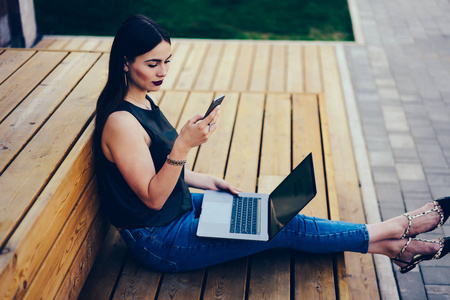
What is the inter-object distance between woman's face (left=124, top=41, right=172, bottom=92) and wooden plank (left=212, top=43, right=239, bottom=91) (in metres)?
2.57

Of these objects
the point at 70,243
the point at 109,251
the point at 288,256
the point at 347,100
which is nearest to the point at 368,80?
the point at 347,100

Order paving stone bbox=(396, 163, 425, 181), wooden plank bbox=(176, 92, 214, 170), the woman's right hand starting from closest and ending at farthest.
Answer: the woman's right hand
wooden plank bbox=(176, 92, 214, 170)
paving stone bbox=(396, 163, 425, 181)

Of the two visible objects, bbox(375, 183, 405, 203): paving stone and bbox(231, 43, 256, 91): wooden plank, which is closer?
bbox(375, 183, 405, 203): paving stone

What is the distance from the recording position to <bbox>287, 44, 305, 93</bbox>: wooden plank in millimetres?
4652

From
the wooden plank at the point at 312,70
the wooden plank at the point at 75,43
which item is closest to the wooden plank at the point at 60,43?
the wooden plank at the point at 75,43

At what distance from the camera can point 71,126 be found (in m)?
2.13

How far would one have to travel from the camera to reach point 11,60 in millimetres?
2836

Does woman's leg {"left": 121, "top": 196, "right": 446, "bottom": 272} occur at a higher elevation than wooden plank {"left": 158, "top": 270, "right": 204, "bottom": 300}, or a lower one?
higher

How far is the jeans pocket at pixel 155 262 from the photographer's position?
2.11 meters

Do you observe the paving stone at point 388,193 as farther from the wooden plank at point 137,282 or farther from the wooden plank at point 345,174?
the wooden plank at point 137,282

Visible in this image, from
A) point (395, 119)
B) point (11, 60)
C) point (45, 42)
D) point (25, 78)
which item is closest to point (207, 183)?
point (25, 78)

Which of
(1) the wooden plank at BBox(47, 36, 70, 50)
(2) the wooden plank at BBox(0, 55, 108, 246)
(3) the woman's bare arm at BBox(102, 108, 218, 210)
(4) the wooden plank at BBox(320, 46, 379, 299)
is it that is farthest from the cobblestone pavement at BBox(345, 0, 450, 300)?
(1) the wooden plank at BBox(47, 36, 70, 50)

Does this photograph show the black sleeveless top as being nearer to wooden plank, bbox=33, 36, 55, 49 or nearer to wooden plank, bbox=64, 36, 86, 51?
wooden plank, bbox=64, 36, 86, 51

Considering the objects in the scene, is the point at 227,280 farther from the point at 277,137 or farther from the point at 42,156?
the point at 277,137
